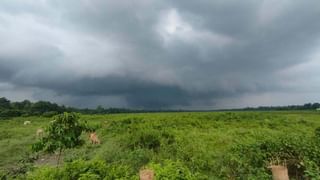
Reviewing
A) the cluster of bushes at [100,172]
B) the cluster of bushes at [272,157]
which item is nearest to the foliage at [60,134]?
the cluster of bushes at [100,172]

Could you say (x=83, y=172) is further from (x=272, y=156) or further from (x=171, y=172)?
(x=272, y=156)

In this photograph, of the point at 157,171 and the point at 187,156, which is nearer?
the point at 157,171

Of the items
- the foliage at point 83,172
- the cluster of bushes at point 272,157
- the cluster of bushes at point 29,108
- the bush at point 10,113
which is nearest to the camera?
the foliage at point 83,172

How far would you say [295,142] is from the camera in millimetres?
11680

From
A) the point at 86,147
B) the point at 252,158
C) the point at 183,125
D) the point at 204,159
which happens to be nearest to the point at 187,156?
the point at 204,159

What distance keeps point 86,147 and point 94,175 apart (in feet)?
49.7

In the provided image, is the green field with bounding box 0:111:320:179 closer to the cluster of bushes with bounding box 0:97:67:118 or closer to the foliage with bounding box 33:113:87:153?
the foliage with bounding box 33:113:87:153

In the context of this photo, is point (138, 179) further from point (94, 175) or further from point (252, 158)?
point (252, 158)

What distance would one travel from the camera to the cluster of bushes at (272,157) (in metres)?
10.9

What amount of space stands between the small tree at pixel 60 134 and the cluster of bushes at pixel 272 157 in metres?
4.77

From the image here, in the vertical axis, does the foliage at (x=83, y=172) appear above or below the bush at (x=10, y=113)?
below

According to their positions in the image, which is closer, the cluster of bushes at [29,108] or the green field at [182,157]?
the green field at [182,157]

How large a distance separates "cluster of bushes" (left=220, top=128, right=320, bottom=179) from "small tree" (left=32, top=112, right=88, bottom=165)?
477 centimetres

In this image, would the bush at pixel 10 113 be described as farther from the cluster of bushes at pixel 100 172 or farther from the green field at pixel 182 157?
the cluster of bushes at pixel 100 172
